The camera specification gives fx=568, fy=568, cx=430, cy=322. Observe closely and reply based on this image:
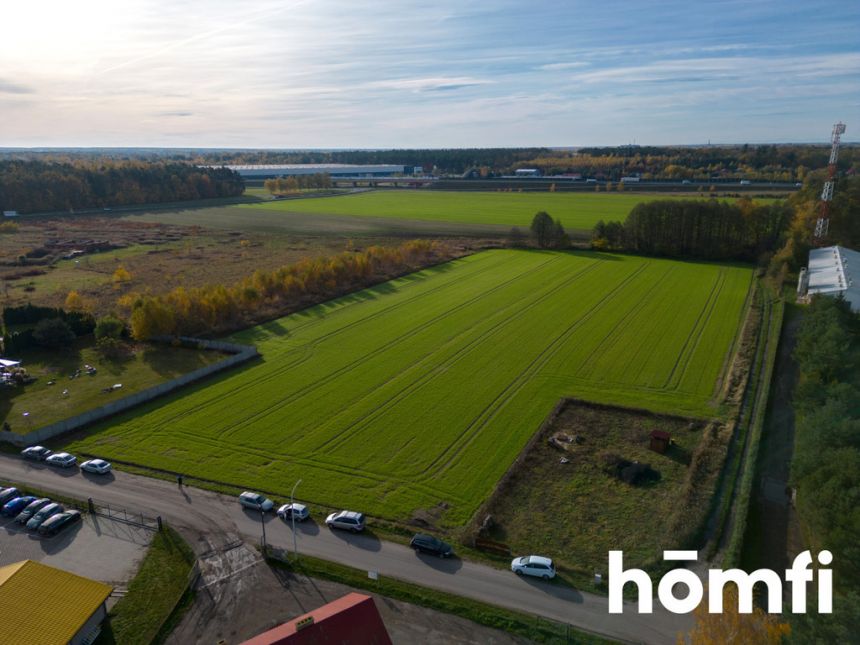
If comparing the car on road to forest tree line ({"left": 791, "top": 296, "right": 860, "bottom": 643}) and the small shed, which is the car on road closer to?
forest tree line ({"left": 791, "top": 296, "right": 860, "bottom": 643})

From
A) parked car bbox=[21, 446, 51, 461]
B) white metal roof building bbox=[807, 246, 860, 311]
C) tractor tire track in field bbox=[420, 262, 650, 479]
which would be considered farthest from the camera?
white metal roof building bbox=[807, 246, 860, 311]

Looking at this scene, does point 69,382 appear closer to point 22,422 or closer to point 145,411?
point 22,422

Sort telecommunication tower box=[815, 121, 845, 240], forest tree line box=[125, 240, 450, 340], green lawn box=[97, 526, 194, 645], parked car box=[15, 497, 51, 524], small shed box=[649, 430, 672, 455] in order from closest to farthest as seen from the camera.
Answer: green lawn box=[97, 526, 194, 645]
parked car box=[15, 497, 51, 524]
small shed box=[649, 430, 672, 455]
forest tree line box=[125, 240, 450, 340]
telecommunication tower box=[815, 121, 845, 240]

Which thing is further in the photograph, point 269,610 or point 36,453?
point 36,453

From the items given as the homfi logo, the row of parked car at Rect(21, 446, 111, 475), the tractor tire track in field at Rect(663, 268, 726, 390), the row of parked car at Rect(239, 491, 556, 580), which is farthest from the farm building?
the row of parked car at Rect(21, 446, 111, 475)

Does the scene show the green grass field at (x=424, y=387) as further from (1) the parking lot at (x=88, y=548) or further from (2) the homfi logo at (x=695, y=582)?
(2) the homfi logo at (x=695, y=582)

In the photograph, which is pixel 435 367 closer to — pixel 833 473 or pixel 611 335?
pixel 611 335

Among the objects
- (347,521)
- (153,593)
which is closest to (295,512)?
(347,521)
